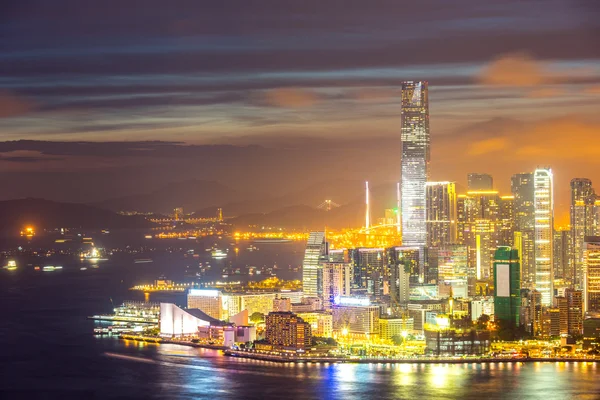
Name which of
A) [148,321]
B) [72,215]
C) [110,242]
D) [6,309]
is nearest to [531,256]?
[148,321]

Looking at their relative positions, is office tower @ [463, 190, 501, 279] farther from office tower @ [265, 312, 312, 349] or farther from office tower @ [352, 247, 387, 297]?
office tower @ [265, 312, 312, 349]

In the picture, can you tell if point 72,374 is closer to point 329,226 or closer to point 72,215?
point 329,226

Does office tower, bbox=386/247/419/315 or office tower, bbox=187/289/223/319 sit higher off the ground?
office tower, bbox=386/247/419/315

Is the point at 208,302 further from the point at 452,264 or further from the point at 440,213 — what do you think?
the point at 440,213

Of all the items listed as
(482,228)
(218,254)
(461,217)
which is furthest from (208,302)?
(218,254)

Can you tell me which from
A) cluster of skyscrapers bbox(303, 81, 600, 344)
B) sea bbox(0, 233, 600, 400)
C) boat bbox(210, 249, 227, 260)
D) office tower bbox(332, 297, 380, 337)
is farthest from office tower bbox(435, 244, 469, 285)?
boat bbox(210, 249, 227, 260)

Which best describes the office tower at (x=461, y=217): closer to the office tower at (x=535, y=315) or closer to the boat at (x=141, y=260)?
the office tower at (x=535, y=315)
